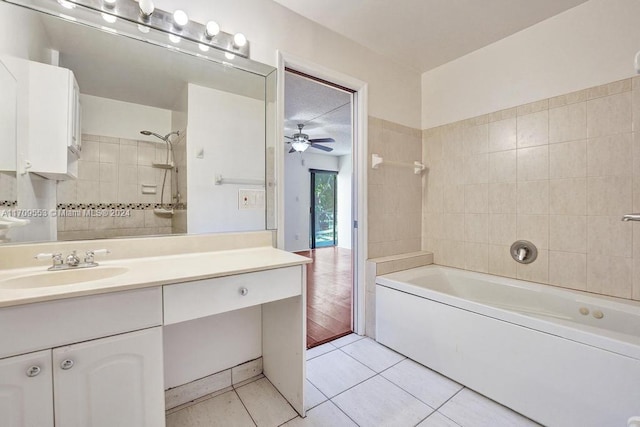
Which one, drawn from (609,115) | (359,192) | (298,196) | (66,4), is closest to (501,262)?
(609,115)

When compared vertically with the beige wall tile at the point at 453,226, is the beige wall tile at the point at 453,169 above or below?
above

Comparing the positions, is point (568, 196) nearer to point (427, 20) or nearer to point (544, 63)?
point (544, 63)

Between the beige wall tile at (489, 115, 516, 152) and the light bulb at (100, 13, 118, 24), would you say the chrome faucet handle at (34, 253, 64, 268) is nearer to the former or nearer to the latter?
the light bulb at (100, 13, 118, 24)

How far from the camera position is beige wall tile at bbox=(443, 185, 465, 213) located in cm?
240

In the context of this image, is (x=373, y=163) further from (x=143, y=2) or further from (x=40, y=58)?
(x=40, y=58)

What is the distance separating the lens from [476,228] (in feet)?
7.55

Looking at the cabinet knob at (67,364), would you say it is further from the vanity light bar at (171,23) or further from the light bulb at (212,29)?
the light bulb at (212,29)

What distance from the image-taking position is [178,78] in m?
1.50

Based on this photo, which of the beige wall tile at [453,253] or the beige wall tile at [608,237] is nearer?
the beige wall tile at [608,237]

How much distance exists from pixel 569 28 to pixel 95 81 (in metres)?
2.83

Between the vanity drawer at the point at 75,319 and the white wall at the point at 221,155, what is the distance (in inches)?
24.6

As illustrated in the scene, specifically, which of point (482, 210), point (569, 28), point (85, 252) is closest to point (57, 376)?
point (85, 252)

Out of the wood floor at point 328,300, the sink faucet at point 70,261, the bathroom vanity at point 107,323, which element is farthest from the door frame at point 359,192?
the sink faucet at point 70,261

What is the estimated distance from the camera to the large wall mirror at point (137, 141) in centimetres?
115
